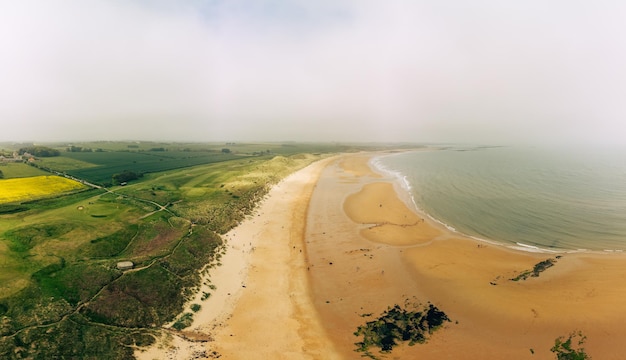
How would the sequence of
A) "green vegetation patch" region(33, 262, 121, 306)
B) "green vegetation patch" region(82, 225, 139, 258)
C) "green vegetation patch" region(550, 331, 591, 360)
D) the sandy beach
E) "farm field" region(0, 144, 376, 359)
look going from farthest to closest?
"green vegetation patch" region(82, 225, 139, 258)
"green vegetation patch" region(33, 262, 121, 306)
the sandy beach
"farm field" region(0, 144, 376, 359)
"green vegetation patch" region(550, 331, 591, 360)

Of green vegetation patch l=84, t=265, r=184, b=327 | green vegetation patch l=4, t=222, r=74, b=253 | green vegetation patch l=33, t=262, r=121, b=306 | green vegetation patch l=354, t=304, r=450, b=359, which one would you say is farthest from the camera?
green vegetation patch l=4, t=222, r=74, b=253

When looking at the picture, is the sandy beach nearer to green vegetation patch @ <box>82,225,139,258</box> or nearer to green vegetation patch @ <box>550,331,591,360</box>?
green vegetation patch @ <box>550,331,591,360</box>

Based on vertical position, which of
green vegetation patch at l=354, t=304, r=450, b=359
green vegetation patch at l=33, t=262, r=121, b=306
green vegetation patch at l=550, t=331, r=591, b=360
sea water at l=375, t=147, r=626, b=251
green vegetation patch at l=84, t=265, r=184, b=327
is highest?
sea water at l=375, t=147, r=626, b=251

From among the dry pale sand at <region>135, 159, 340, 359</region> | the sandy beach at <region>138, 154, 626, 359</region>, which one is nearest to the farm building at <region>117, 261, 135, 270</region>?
the dry pale sand at <region>135, 159, 340, 359</region>

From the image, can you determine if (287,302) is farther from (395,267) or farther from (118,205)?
(118,205)

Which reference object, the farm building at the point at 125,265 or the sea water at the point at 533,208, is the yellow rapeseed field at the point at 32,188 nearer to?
the farm building at the point at 125,265

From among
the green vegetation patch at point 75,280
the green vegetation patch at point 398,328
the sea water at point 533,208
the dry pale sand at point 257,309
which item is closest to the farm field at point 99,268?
the green vegetation patch at point 75,280

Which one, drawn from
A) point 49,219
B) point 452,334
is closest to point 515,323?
point 452,334
